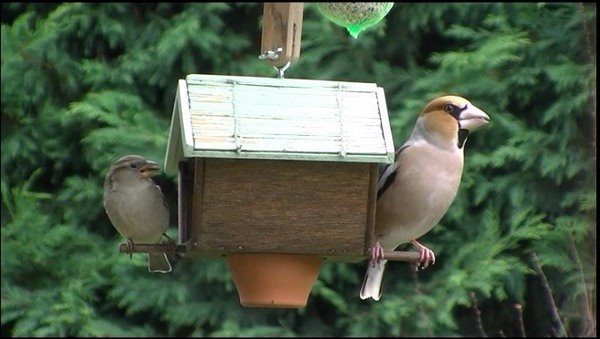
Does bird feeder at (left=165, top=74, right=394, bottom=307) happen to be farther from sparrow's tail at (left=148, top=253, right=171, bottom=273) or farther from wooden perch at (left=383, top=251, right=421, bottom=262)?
sparrow's tail at (left=148, top=253, right=171, bottom=273)

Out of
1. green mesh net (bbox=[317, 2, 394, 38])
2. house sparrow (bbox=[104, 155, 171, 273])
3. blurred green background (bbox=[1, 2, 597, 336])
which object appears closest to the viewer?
green mesh net (bbox=[317, 2, 394, 38])

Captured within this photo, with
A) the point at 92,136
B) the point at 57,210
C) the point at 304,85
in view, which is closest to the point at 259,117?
the point at 304,85

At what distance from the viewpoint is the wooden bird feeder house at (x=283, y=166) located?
389 centimetres

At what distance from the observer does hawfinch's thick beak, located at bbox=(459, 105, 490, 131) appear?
4266mm

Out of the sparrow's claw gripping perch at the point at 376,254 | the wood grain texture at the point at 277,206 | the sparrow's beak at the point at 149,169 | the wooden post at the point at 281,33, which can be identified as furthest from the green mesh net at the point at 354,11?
the sparrow's beak at the point at 149,169

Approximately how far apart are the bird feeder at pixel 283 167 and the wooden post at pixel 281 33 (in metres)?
0.14

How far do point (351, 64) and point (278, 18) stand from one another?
9.77 feet

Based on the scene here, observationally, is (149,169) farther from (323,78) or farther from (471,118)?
(323,78)

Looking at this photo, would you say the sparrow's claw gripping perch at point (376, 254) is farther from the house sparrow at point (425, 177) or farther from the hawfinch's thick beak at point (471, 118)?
the hawfinch's thick beak at point (471, 118)

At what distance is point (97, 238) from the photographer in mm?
7148

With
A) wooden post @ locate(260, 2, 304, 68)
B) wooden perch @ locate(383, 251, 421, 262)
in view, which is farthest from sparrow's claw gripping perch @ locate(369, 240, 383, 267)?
wooden post @ locate(260, 2, 304, 68)

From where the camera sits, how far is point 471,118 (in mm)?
4285

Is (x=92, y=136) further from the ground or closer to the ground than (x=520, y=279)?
further from the ground

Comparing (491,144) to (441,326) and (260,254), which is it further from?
(260,254)
